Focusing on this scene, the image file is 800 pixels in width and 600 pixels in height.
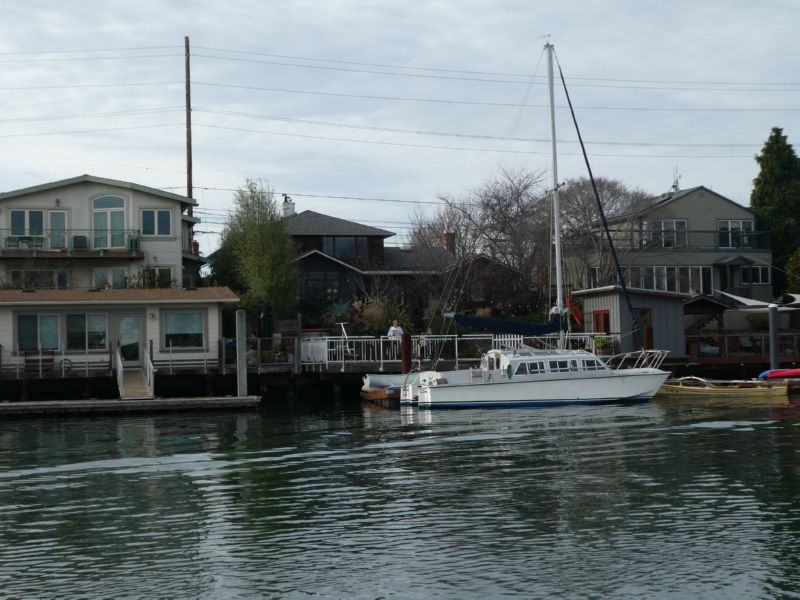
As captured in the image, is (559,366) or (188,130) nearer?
(559,366)

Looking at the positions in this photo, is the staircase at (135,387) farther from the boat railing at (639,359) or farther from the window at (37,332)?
the boat railing at (639,359)

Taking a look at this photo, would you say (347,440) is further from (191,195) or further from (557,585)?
(191,195)

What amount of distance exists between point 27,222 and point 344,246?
20.9m

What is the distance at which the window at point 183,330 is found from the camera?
137ft

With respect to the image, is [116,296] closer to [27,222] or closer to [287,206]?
[27,222]

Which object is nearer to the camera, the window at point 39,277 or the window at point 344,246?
the window at point 39,277

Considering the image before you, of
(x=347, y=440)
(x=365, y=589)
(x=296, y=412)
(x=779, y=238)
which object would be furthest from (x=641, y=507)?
(x=779, y=238)

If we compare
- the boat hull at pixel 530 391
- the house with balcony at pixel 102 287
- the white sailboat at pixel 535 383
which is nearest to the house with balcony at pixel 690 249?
the white sailboat at pixel 535 383

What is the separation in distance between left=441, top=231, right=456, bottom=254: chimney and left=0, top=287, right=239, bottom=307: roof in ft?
73.5

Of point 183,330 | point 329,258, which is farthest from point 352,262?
point 183,330

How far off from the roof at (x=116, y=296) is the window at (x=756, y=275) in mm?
35682

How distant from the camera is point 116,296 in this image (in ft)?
137

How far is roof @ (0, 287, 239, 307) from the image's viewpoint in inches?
1604

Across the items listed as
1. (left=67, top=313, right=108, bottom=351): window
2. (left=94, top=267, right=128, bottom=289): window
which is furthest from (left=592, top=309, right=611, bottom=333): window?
(left=94, top=267, right=128, bottom=289): window
